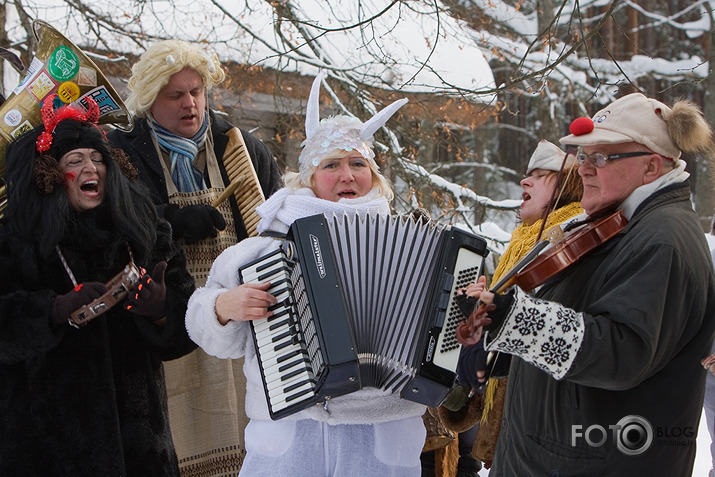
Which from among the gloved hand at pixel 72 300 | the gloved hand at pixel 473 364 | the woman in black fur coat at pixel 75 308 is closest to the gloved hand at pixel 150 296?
the woman in black fur coat at pixel 75 308

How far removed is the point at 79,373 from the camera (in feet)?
9.04

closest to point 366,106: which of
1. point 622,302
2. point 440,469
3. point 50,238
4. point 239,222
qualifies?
point 239,222

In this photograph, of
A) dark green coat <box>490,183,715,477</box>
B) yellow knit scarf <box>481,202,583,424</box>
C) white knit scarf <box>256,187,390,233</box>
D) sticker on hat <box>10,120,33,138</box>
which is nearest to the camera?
dark green coat <box>490,183,715,477</box>

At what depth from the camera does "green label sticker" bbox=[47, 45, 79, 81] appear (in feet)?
10.0

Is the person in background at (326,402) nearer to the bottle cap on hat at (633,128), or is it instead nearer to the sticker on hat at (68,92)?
the bottle cap on hat at (633,128)

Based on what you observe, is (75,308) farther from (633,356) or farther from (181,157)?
(633,356)

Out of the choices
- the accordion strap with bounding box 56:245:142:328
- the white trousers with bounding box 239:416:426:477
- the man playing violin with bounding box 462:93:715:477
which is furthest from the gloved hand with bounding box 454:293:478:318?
the accordion strap with bounding box 56:245:142:328

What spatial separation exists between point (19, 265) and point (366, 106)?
170 inches

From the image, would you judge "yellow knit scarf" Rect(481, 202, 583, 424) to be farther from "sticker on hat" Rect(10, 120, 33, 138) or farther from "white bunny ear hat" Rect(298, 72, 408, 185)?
"sticker on hat" Rect(10, 120, 33, 138)

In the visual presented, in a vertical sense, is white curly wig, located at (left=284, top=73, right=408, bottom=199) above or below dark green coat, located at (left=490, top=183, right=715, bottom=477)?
above

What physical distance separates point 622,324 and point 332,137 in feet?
3.92

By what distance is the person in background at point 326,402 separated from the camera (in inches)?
96.1

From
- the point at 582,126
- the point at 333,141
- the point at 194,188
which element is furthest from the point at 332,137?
the point at 194,188

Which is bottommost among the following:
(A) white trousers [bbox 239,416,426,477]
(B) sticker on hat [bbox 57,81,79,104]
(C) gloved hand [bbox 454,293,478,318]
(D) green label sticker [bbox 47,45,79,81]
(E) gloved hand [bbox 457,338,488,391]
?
(A) white trousers [bbox 239,416,426,477]
